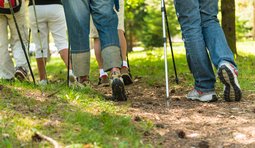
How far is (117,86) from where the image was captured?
4.62 meters

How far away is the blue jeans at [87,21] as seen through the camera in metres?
4.80

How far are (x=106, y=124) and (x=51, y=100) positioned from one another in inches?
40.8

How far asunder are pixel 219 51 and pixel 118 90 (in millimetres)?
1139

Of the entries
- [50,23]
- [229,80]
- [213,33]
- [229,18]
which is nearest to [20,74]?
[50,23]

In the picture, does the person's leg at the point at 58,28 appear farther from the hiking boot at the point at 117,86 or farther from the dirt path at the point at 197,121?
the hiking boot at the point at 117,86

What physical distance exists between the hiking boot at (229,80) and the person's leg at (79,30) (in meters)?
1.52

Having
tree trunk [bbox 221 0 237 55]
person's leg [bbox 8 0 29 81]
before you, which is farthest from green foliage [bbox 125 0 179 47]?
person's leg [bbox 8 0 29 81]

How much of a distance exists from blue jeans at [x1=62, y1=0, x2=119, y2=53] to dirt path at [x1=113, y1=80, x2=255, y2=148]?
765 mm

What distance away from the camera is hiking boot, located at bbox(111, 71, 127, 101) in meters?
4.61

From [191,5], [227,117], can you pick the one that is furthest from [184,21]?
[227,117]

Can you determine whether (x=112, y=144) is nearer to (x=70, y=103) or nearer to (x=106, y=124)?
(x=106, y=124)

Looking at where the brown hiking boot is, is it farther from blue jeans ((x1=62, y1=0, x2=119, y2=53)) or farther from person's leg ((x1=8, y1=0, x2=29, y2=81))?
blue jeans ((x1=62, y1=0, x2=119, y2=53))

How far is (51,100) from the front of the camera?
4445 millimetres

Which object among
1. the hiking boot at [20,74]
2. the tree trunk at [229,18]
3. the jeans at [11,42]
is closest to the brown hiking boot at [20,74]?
the hiking boot at [20,74]
